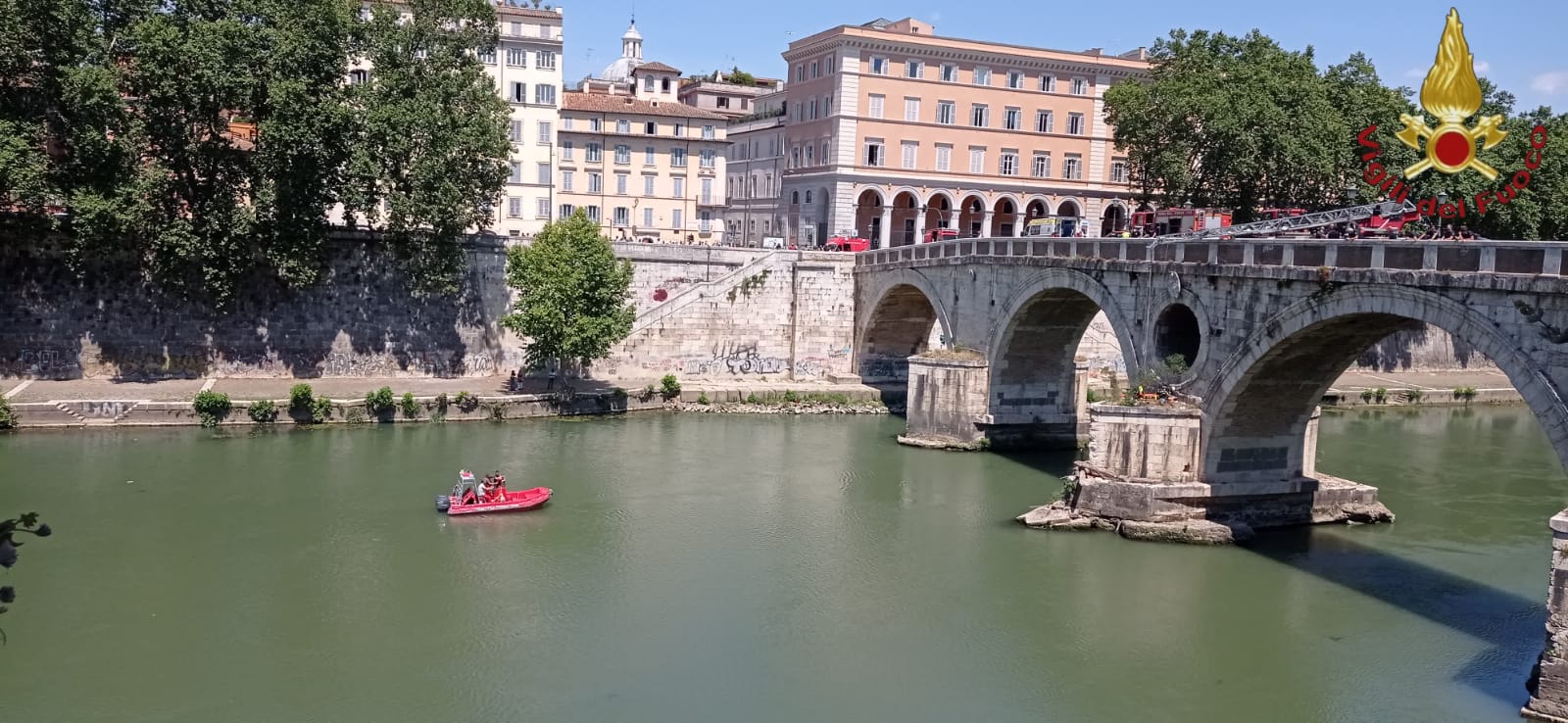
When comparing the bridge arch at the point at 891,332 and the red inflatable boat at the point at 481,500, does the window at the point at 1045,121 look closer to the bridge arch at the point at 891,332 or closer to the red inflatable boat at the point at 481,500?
the bridge arch at the point at 891,332

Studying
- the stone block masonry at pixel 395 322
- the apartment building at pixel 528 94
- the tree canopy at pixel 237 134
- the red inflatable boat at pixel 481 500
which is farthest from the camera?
the apartment building at pixel 528 94

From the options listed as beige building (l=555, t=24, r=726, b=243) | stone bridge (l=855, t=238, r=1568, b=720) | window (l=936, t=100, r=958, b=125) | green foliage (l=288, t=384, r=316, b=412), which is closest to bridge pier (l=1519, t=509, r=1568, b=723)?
stone bridge (l=855, t=238, r=1568, b=720)

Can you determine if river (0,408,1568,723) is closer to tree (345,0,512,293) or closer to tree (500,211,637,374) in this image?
tree (500,211,637,374)

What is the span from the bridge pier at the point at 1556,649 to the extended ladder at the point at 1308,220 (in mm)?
11682

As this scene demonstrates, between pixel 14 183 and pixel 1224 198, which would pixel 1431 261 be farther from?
pixel 14 183

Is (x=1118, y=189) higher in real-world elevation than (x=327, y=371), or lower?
higher

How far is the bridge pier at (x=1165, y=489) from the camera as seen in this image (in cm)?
2694

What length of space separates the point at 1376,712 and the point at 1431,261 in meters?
7.78

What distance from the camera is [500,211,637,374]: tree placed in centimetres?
3959

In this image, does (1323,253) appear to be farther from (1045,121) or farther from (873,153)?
(1045,121)

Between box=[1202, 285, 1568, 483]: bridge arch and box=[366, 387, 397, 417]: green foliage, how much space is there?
947 inches

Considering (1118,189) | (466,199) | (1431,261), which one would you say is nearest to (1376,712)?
(1431,261)

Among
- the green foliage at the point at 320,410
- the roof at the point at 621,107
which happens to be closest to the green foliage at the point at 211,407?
the green foliage at the point at 320,410

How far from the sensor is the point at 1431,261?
21500 mm
